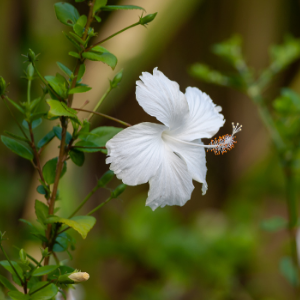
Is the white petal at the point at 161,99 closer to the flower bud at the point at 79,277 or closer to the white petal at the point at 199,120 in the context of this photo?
the white petal at the point at 199,120

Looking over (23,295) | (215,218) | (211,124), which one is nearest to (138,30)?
(215,218)

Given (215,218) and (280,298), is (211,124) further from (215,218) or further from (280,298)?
(280,298)

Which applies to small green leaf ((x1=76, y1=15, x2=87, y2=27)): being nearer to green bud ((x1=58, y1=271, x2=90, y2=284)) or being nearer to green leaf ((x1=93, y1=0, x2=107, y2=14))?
green leaf ((x1=93, y1=0, x2=107, y2=14))

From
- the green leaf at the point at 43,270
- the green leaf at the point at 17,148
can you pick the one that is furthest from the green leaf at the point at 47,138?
the green leaf at the point at 43,270

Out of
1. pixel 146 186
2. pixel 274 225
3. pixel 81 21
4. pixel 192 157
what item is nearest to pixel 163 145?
pixel 192 157

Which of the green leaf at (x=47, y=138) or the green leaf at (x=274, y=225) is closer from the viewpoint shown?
the green leaf at (x=47, y=138)

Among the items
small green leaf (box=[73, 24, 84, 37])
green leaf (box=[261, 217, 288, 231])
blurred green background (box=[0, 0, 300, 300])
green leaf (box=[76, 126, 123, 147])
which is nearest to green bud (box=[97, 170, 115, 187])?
green leaf (box=[76, 126, 123, 147])
